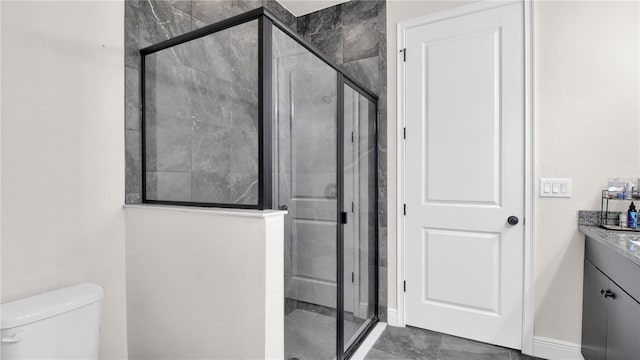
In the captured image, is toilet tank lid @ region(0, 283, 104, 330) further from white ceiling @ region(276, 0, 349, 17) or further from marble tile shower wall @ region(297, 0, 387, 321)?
white ceiling @ region(276, 0, 349, 17)

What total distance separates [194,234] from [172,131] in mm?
635

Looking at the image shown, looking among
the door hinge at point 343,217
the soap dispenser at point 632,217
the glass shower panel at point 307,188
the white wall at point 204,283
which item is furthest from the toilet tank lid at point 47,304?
the soap dispenser at point 632,217

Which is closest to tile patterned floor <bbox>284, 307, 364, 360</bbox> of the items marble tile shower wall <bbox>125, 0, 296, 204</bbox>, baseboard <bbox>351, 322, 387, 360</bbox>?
baseboard <bbox>351, 322, 387, 360</bbox>

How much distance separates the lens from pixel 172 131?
1694mm

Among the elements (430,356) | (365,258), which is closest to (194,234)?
(365,258)

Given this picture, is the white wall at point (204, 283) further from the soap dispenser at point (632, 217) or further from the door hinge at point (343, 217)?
the soap dispenser at point (632, 217)

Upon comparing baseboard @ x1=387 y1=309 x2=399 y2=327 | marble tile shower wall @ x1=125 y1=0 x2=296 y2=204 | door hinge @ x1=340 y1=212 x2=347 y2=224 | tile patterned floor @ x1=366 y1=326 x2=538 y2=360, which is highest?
marble tile shower wall @ x1=125 y1=0 x2=296 y2=204

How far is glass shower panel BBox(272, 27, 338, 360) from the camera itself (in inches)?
58.2

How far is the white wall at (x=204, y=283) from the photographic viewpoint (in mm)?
1220

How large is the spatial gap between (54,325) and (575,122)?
2854 mm

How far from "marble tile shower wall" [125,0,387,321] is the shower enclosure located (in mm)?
68

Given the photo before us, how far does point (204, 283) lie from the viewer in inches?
53.1

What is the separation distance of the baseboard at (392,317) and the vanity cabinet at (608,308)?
1.16 m

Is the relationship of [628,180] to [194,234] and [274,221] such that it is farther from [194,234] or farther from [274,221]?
[194,234]
